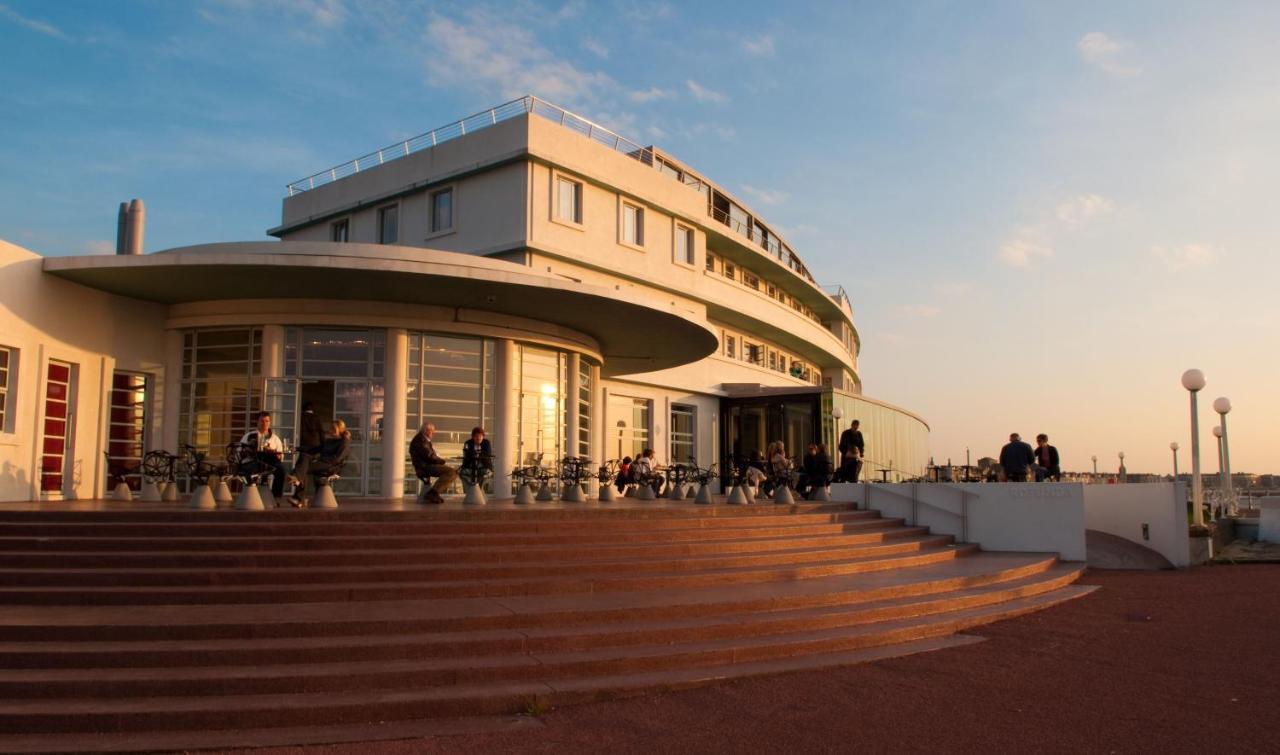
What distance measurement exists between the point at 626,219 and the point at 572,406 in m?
10.5

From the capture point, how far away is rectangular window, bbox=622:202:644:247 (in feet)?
95.8

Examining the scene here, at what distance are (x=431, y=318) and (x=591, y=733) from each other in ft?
40.0

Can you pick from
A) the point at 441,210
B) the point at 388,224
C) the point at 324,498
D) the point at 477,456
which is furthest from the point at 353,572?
the point at 388,224

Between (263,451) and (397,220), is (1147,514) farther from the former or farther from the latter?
(397,220)

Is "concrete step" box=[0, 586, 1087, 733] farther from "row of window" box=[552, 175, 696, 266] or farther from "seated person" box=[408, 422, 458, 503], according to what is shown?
"row of window" box=[552, 175, 696, 266]

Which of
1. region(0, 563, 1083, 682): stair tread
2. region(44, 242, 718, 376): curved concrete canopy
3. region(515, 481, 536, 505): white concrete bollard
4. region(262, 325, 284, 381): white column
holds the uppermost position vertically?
region(44, 242, 718, 376): curved concrete canopy

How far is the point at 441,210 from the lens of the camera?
28781 millimetres

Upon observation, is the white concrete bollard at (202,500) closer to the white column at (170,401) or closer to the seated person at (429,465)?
the seated person at (429,465)

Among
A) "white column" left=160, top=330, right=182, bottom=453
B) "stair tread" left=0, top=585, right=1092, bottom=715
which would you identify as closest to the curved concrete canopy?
"white column" left=160, top=330, right=182, bottom=453

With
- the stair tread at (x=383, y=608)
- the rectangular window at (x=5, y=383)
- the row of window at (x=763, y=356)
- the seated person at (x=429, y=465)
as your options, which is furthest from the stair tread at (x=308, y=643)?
the row of window at (x=763, y=356)

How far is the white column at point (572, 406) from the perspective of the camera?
796 inches

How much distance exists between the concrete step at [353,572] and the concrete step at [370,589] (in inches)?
2.5

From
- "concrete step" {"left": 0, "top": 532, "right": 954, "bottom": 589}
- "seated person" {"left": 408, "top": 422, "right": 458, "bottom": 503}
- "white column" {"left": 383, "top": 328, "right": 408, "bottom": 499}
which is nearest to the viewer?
"concrete step" {"left": 0, "top": 532, "right": 954, "bottom": 589}

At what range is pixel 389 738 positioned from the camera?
255 inches
